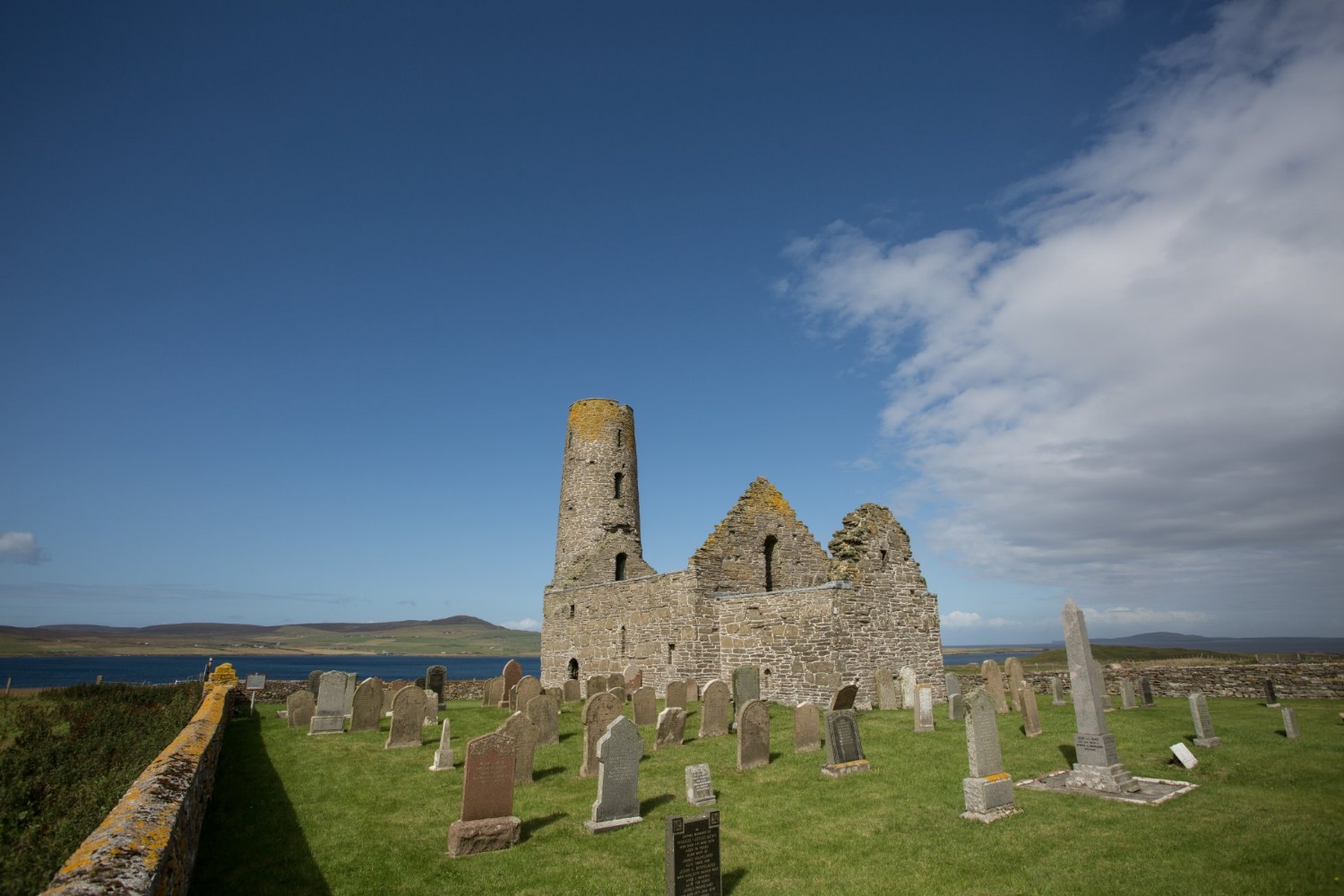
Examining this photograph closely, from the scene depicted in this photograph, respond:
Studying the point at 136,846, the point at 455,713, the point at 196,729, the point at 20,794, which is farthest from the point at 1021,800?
the point at 455,713

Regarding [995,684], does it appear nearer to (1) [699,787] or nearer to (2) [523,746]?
(1) [699,787]

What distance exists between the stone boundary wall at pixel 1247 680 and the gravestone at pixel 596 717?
11.5m

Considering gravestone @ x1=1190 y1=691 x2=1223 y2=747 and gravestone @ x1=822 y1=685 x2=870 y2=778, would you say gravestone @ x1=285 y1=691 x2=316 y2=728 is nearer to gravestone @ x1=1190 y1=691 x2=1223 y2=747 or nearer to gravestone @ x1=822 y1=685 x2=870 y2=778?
gravestone @ x1=822 y1=685 x2=870 y2=778

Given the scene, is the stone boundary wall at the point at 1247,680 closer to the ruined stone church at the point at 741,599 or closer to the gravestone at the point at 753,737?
the ruined stone church at the point at 741,599

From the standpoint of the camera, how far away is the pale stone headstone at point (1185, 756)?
9.45m

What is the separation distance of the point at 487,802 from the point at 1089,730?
7.82 m

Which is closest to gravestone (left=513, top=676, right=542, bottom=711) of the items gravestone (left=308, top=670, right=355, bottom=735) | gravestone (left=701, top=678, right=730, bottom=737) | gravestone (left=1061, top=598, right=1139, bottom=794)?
gravestone (left=308, top=670, right=355, bottom=735)

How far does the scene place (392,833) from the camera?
24.6 ft

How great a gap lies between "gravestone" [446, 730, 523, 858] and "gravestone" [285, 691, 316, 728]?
1034cm

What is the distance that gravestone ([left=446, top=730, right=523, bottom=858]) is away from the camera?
687 centimetres

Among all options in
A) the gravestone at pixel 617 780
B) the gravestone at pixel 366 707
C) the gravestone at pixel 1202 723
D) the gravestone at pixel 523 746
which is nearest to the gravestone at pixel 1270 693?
the gravestone at pixel 1202 723

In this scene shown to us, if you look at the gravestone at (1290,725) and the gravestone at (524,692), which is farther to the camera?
the gravestone at (524,692)

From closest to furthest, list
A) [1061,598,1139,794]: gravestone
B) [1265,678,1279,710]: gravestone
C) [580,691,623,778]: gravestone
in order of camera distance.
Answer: [1061,598,1139,794]: gravestone
[580,691,623,778]: gravestone
[1265,678,1279,710]: gravestone

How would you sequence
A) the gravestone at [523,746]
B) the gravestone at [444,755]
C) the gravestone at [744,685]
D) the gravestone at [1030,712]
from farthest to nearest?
the gravestone at [744,685], the gravestone at [1030,712], the gravestone at [444,755], the gravestone at [523,746]
